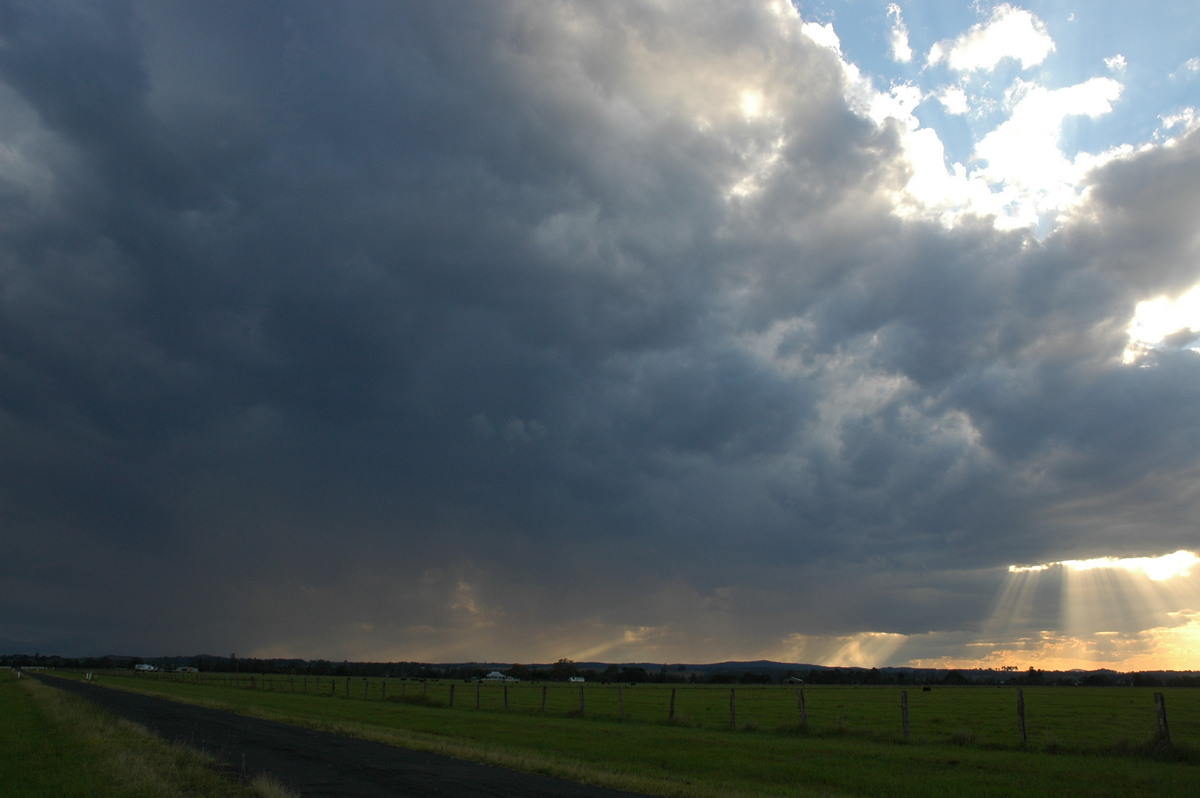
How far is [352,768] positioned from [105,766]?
6.29 meters

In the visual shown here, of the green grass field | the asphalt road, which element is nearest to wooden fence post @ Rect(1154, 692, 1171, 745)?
the green grass field

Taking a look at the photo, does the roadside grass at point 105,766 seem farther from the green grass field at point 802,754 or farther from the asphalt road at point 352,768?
the green grass field at point 802,754

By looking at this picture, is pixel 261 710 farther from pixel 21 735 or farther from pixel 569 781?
pixel 569 781

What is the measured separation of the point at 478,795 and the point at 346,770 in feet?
19.5

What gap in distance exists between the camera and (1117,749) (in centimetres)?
2541

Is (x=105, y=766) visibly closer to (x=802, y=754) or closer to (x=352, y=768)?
(x=352, y=768)

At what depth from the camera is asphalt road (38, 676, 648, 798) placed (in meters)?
16.8

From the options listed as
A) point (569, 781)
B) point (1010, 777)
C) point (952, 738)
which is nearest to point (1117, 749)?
point (952, 738)

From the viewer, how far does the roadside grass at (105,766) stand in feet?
52.9

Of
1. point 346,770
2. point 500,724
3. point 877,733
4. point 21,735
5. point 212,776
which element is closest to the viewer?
point 212,776

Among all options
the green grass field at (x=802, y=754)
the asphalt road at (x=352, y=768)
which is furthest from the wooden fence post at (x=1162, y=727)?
the asphalt road at (x=352, y=768)

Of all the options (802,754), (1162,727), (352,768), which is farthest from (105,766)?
(1162,727)

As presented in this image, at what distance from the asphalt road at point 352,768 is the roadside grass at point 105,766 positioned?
1.05m

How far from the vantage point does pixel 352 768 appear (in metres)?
20.5
